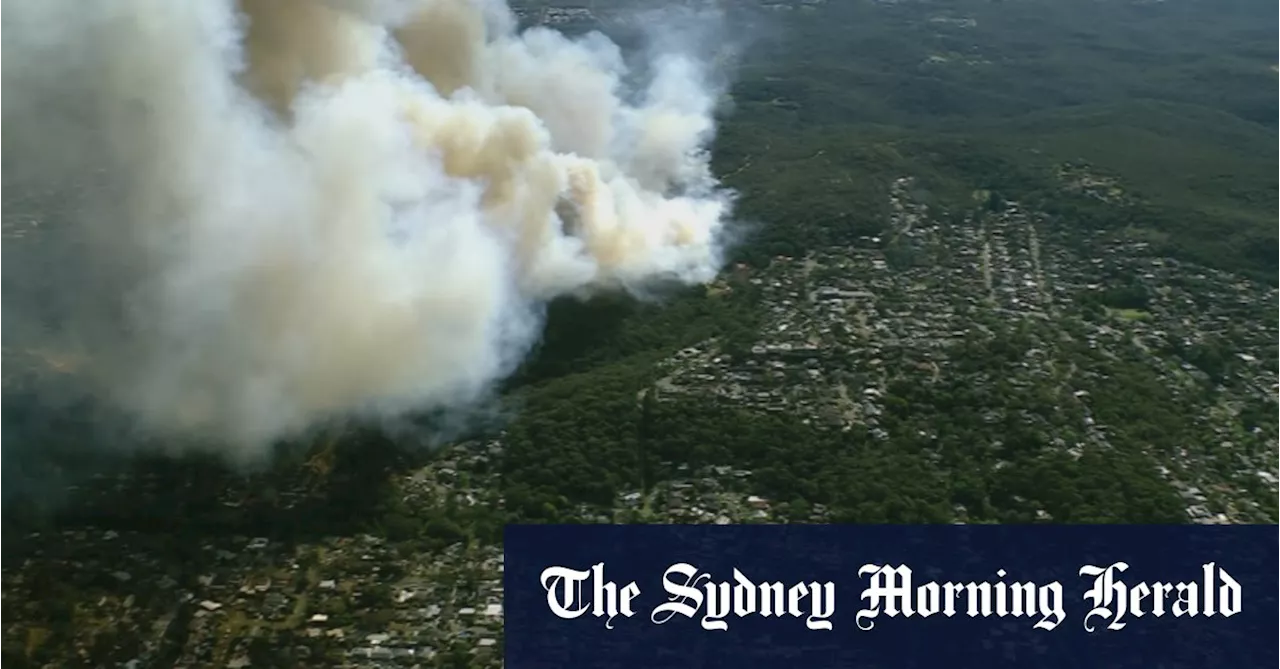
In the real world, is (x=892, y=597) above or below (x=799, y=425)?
below

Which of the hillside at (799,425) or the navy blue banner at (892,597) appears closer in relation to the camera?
the navy blue banner at (892,597)

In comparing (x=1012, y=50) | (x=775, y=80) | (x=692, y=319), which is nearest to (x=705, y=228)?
(x=692, y=319)

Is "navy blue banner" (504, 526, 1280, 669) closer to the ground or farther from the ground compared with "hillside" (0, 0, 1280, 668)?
closer to the ground

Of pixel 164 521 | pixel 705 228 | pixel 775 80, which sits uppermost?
pixel 775 80

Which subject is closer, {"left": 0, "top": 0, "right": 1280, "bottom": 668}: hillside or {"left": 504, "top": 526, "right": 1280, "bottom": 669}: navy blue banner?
{"left": 504, "top": 526, "right": 1280, "bottom": 669}: navy blue banner

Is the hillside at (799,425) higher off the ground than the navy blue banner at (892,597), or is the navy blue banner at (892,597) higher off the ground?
the hillside at (799,425)

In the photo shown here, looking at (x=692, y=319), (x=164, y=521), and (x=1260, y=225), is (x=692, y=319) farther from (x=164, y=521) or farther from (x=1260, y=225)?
(x=1260, y=225)

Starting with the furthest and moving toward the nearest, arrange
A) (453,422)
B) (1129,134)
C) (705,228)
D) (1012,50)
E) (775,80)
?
1. (1012,50)
2. (775,80)
3. (1129,134)
4. (705,228)
5. (453,422)

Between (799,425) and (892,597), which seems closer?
(892,597)
